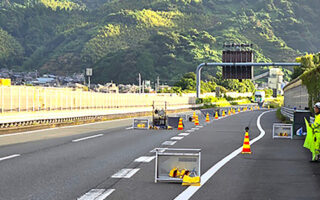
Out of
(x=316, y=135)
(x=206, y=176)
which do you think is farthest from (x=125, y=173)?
(x=316, y=135)

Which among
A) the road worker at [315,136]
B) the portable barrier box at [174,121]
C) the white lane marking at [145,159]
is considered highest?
the road worker at [315,136]

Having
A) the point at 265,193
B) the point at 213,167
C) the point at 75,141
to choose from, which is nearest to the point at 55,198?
the point at 265,193

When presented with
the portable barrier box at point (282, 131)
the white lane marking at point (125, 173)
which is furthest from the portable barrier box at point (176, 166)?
the portable barrier box at point (282, 131)

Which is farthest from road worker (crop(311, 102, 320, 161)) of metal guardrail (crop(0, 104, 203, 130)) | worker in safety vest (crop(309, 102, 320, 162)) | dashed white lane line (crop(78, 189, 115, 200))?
metal guardrail (crop(0, 104, 203, 130))

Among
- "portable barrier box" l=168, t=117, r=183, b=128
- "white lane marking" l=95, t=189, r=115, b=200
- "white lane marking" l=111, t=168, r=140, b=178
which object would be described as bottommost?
"white lane marking" l=111, t=168, r=140, b=178

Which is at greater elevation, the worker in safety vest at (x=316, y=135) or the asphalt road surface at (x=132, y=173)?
the worker in safety vest at (x=316, y=135)

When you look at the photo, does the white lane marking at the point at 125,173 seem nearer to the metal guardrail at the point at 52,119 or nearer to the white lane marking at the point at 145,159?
the white lane marking at the point at 145,159

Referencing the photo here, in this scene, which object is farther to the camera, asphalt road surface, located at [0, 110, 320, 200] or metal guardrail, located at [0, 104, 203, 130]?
metal guardrail, located at [0, 104, 203, 130]

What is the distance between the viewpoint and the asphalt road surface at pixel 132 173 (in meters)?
8.71

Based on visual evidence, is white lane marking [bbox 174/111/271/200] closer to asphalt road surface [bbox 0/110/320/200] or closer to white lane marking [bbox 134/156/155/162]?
asphalt road surface [bbox 0/110/320/200]

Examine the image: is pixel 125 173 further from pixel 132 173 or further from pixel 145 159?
pixel 145 159

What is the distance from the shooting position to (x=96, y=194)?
854 centimetres

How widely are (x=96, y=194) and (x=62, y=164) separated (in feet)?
12.7

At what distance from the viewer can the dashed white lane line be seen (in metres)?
8.21
